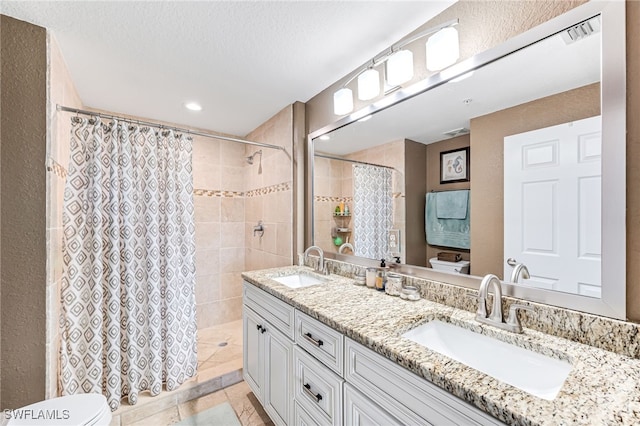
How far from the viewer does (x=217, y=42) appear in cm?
149

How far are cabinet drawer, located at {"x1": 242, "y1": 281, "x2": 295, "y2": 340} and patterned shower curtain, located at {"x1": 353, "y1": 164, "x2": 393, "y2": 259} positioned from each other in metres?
0.66

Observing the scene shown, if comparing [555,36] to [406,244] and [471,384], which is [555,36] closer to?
[406,244]

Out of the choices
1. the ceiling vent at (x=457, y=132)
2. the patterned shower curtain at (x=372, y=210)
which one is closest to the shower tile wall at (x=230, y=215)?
the patterned shower curtain at (x=372, y=210)

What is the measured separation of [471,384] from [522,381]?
1.15ft

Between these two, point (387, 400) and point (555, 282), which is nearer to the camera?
point (387, 400)

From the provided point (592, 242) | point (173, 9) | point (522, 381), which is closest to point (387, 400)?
point (522, 381)

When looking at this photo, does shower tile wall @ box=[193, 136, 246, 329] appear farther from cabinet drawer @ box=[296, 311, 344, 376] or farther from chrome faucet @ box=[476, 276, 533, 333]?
chrome faucet @ box=[476, 276, 533, 333]

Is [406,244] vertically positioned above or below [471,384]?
above

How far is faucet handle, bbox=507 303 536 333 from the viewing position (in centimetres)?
94

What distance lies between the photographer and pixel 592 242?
0.88 metres

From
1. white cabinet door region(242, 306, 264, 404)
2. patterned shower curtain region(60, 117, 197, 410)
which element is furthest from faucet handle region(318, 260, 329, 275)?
patterned shower curtain region(60, 117, 197, 410)

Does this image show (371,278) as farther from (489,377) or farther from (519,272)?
(489,377)

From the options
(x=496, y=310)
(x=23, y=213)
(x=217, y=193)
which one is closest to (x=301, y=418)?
(x=496, y=310)

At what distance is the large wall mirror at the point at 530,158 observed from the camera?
0.84m
